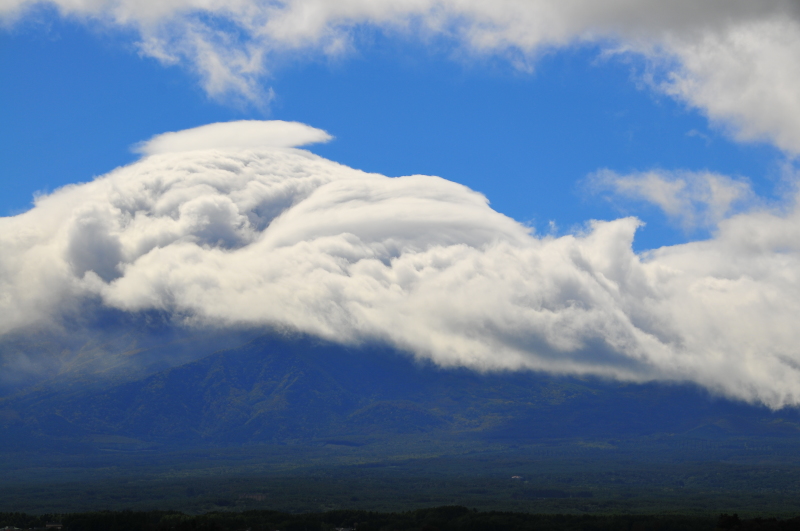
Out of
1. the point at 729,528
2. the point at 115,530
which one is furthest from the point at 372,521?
the point at 729,528

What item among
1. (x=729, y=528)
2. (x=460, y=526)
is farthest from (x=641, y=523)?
(x=729, y=528)

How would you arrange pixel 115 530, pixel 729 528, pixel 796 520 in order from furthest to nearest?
pixel 115 530 < pixel 796 520 < pixel 729 528

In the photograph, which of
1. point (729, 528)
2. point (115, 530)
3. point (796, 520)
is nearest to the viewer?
point (729, 528)

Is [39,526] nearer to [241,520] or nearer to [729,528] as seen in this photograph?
[241,520]

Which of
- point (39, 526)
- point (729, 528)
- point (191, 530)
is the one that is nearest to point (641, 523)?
point (729, 528)

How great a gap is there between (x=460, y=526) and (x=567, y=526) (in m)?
24.3

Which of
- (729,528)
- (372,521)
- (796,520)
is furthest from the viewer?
(372,521)

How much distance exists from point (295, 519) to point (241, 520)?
1279 centimetres

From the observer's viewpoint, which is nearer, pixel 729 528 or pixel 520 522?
pixel 729 528

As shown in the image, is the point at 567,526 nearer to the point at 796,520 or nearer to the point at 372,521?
the point at 372,521

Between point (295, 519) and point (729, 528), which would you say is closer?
point (729, 528)

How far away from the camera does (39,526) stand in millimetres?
192000

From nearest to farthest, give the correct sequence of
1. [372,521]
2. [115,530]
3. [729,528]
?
[729,528], [115,530], [372,521]

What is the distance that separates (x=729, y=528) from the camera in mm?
131375
